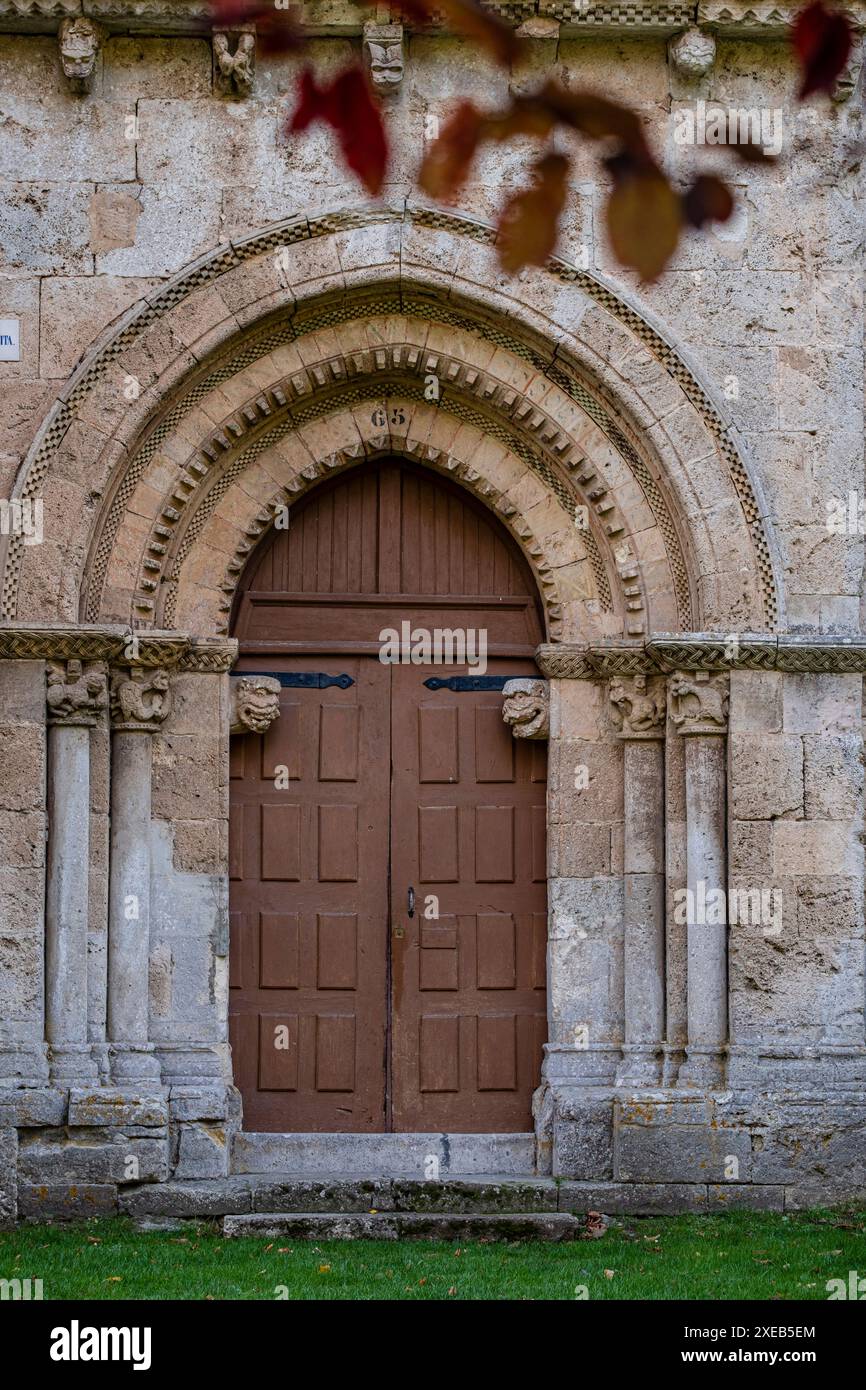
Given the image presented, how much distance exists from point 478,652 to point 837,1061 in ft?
9.55

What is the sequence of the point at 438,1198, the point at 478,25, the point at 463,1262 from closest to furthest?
1. the point at 478,25
2. the point at 463,1262
3. the point at 438,1198

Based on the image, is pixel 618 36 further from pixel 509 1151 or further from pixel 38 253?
pixel 509 1151

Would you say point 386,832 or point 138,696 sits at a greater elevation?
point 138,696

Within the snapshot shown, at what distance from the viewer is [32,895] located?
375 inches

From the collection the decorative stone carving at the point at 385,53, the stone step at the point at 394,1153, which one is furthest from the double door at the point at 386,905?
the decorative stone carving at the point at 385,53

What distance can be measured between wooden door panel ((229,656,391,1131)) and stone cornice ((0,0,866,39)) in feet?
11.2

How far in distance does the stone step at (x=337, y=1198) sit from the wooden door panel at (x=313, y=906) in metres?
0.73

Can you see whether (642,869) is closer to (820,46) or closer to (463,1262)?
(463,1262)

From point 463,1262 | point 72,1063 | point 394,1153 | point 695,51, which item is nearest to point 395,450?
point 695,51

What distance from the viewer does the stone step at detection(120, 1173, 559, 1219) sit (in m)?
9.37

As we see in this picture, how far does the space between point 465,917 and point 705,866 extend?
4.60ft

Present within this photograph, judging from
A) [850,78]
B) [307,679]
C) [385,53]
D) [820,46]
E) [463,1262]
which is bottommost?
[463,1262]

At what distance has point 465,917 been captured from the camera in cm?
1034

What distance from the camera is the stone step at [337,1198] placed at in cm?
937
